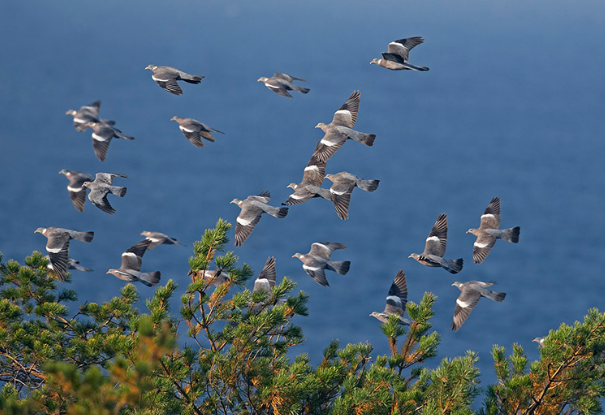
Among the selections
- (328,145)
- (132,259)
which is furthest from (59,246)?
(328,145)

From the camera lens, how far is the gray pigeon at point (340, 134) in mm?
18031

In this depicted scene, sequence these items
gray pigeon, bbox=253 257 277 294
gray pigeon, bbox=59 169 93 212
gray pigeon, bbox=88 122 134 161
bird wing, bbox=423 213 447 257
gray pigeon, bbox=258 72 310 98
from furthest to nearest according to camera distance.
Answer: gray pigeon, bbox=258 72 310 98
gray pigeon, bbox=88 122 134 161
gray pigeon, bbox=59 169 93 212
bird wing, bbox=423 213 447 257
gray pigeon, bbox=253 257 277 294

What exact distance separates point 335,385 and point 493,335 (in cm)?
3710

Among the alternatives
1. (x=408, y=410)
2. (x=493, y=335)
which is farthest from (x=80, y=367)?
(x=493, y=335)

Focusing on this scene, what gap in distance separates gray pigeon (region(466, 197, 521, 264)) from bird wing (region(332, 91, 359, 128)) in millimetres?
3432

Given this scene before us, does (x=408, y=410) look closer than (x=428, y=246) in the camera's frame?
Yes

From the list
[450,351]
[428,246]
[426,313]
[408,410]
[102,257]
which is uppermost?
[102,257]

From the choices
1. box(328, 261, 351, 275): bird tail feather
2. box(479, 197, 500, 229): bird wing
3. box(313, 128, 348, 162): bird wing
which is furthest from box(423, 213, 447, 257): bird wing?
box(313, 128, 348, 162): bird wing

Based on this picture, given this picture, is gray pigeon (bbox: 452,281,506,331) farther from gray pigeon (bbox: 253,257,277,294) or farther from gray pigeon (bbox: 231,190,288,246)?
gray pigeon (bbox: 253,257,277,294)

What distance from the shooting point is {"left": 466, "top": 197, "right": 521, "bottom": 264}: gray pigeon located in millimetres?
18047

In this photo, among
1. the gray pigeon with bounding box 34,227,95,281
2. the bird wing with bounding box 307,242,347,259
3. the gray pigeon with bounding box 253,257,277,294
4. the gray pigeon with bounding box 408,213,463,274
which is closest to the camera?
the gray pigeon with bounding box 253,257,277,294

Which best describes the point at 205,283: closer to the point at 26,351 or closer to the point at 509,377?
the point at 26,351

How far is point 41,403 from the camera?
970cm

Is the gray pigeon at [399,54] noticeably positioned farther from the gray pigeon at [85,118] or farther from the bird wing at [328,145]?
the gray pigeon at [85,118]
